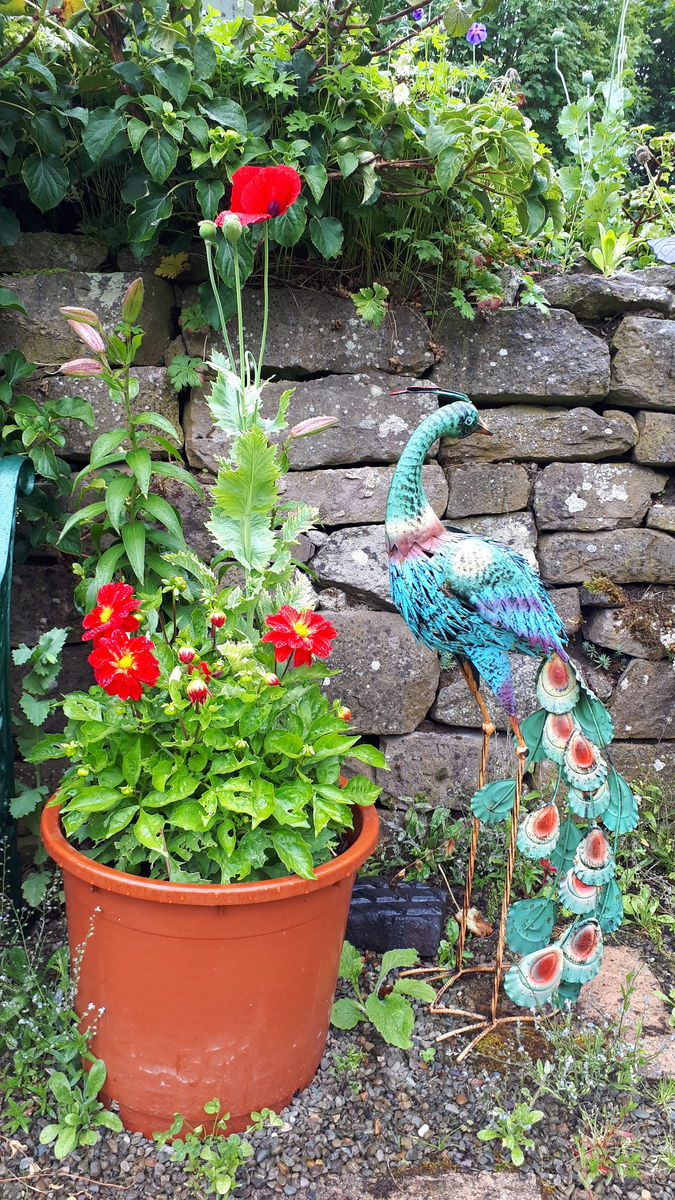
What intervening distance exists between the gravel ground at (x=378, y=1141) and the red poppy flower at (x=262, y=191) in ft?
6.09

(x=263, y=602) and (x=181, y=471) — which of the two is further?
(x=181, y=471)

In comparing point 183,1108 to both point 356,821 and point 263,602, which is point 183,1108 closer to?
point 356,821

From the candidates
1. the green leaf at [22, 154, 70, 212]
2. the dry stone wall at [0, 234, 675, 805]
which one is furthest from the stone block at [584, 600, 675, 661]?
the green leaf at [22, 154, 70, 212]

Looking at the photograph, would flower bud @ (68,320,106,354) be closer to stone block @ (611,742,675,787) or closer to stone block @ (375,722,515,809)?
stone block @ (375,722,515,809)

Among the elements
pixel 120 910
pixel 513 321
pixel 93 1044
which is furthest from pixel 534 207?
pixel 93 1044

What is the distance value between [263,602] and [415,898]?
100 centimetres

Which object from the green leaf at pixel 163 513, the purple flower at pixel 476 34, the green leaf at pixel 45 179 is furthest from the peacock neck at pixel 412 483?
the purple flower at pixel 476 34

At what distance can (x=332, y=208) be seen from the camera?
2340 mm

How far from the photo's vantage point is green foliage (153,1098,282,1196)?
1.49 m

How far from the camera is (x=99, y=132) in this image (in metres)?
2.03

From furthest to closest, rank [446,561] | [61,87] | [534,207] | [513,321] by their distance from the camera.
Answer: [513,321] < [534,207] < [61,87] < [446,561]

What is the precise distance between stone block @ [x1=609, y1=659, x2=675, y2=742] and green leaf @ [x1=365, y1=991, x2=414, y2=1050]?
48.2 inches

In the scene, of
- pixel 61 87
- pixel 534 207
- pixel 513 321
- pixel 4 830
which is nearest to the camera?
pixel 4 830

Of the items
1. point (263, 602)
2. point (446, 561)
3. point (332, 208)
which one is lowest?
point (263, 602)
